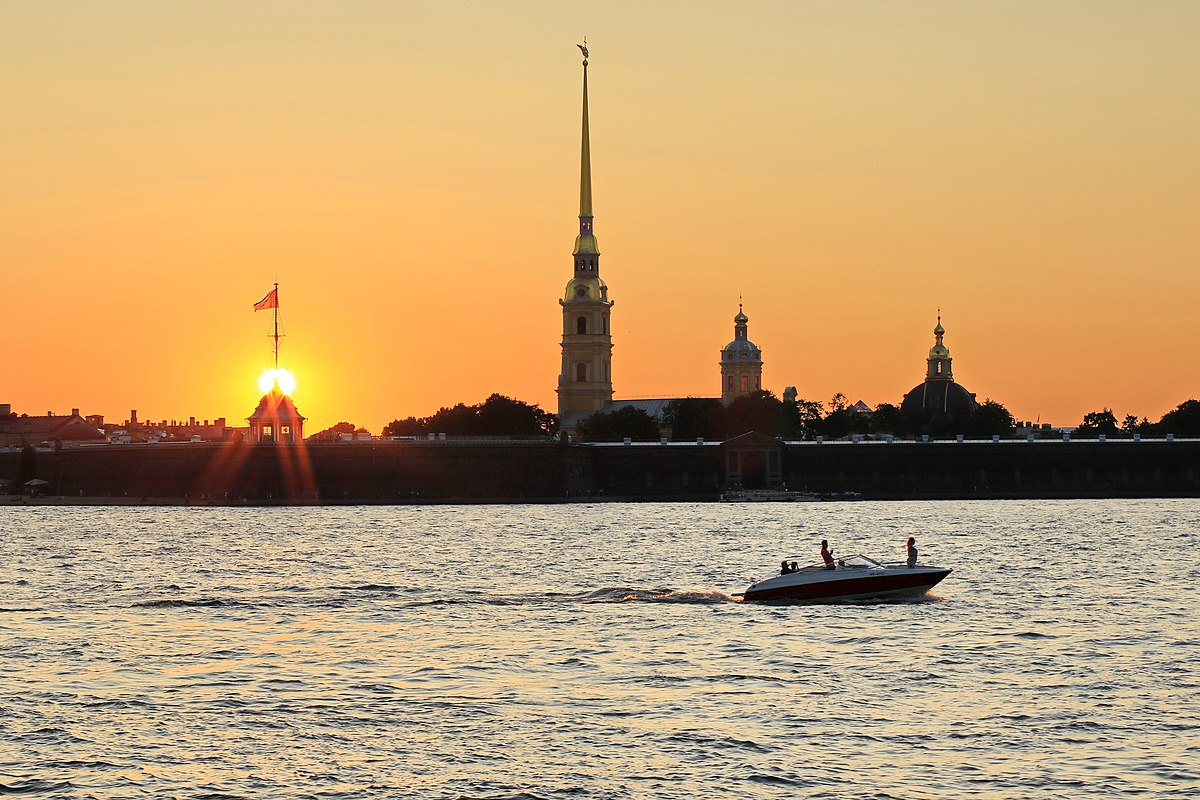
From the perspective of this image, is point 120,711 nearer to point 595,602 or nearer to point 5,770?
point 5,770

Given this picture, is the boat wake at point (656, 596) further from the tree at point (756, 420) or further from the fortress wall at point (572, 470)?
the tree at point (756, 420)

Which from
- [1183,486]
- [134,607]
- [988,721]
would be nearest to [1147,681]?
[988,721]

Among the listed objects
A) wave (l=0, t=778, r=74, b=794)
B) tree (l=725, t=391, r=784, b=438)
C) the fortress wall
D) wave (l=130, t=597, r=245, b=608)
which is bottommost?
wave (l=0, t=778, r=74, b=794)

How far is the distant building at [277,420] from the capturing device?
167 m

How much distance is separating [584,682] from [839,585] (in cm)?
1683

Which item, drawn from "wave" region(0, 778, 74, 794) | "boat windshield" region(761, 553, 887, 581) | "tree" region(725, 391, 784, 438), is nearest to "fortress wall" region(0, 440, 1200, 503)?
"tree" region(725, 391, 784, 438)

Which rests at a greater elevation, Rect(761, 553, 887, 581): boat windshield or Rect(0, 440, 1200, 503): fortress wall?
Rect(0, 440, 1200, 503): fortress wall

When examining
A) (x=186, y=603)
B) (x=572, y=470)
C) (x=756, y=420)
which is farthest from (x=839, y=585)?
(x=756, y=420)

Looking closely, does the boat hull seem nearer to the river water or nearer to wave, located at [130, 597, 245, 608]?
the river water

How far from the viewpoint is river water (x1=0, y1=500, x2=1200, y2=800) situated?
33062mm

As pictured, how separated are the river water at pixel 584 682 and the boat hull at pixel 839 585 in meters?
0.48

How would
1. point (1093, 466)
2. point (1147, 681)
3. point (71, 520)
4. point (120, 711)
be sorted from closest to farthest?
1. point (120, 711)
2. point (1147, 681)
3. point (71, 520)
4. point (1093, 466)

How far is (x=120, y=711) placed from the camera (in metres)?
39.1

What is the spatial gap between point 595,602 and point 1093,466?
118364mm
